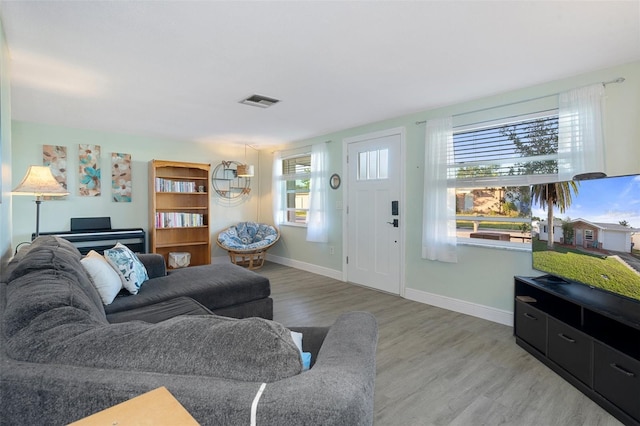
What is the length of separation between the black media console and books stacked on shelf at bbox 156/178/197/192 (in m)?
5.00

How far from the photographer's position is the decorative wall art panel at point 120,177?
5152 mm

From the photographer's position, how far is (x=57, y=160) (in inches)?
185

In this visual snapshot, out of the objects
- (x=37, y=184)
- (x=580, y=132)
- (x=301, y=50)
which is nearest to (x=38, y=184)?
(x=37, y=184)

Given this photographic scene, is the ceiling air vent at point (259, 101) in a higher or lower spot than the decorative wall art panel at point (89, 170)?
higher

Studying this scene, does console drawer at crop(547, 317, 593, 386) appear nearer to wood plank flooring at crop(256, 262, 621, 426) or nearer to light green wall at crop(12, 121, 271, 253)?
wood plank flooring at crop(256, 262, 621, 426)

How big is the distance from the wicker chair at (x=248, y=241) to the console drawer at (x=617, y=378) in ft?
14.7

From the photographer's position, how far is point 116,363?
2.69 ft

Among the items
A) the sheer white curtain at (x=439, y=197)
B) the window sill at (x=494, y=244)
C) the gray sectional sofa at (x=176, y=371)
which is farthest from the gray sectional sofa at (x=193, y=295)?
the window sill at (x=494, y=244)

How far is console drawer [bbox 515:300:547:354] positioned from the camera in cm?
242

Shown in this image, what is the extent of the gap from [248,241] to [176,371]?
5298 mm

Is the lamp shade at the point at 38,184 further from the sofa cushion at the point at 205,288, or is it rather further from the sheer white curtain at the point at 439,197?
the sheer white curtain at the point at 439,197

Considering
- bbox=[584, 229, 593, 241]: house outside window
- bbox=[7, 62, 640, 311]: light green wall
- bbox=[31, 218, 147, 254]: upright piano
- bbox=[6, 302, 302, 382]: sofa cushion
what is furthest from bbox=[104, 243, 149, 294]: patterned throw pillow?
bbox=[584, 229, 593, 241]: house outside window

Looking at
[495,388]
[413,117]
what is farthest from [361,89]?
[495,388]

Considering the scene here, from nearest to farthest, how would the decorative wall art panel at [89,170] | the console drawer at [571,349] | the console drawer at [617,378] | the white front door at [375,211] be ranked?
1. the console drawer at [617,378]
2. the console drawer at [571,349]
3. the white front door at [375,211]
4. the decorative wall art panel at [89,170]
